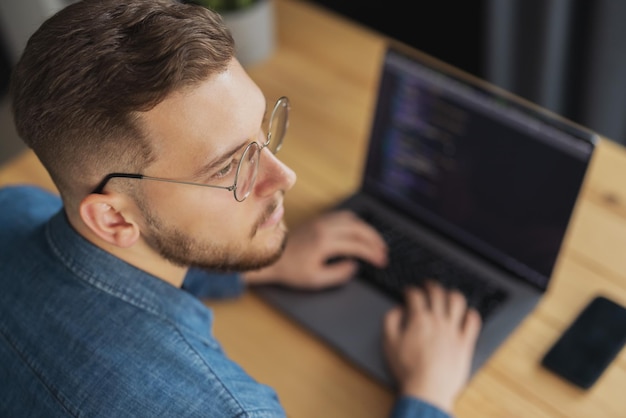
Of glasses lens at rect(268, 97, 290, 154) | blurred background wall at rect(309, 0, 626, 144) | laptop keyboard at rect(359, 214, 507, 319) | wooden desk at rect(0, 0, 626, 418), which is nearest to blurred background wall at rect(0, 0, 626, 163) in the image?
blurred background wall at rect(309, 0, 626, 144)

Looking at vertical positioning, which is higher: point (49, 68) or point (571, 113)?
point (49, 68)

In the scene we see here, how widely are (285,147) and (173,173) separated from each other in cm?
57

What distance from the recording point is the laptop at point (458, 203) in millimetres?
976

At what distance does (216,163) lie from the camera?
2.54 feet

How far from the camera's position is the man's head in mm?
712

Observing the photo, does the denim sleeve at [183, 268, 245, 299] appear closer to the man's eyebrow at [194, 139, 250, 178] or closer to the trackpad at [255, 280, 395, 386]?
the trackpad at [255, 280, 395, 386]

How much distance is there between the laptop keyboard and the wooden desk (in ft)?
0.23

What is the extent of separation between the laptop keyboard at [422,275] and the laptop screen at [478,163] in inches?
1.9

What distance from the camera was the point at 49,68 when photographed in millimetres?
719

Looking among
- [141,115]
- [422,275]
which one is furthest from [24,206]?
[422,275]

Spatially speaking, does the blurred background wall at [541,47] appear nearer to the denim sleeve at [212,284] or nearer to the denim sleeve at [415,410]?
the denim sleeve at [212,284]

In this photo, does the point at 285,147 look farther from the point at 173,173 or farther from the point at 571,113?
the point at 571,113

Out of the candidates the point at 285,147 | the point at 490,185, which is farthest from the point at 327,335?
the point at 285,147

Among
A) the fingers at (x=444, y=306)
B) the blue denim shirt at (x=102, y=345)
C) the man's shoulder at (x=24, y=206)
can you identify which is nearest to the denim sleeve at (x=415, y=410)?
the blue denim shirt at (x=102, y=345)
